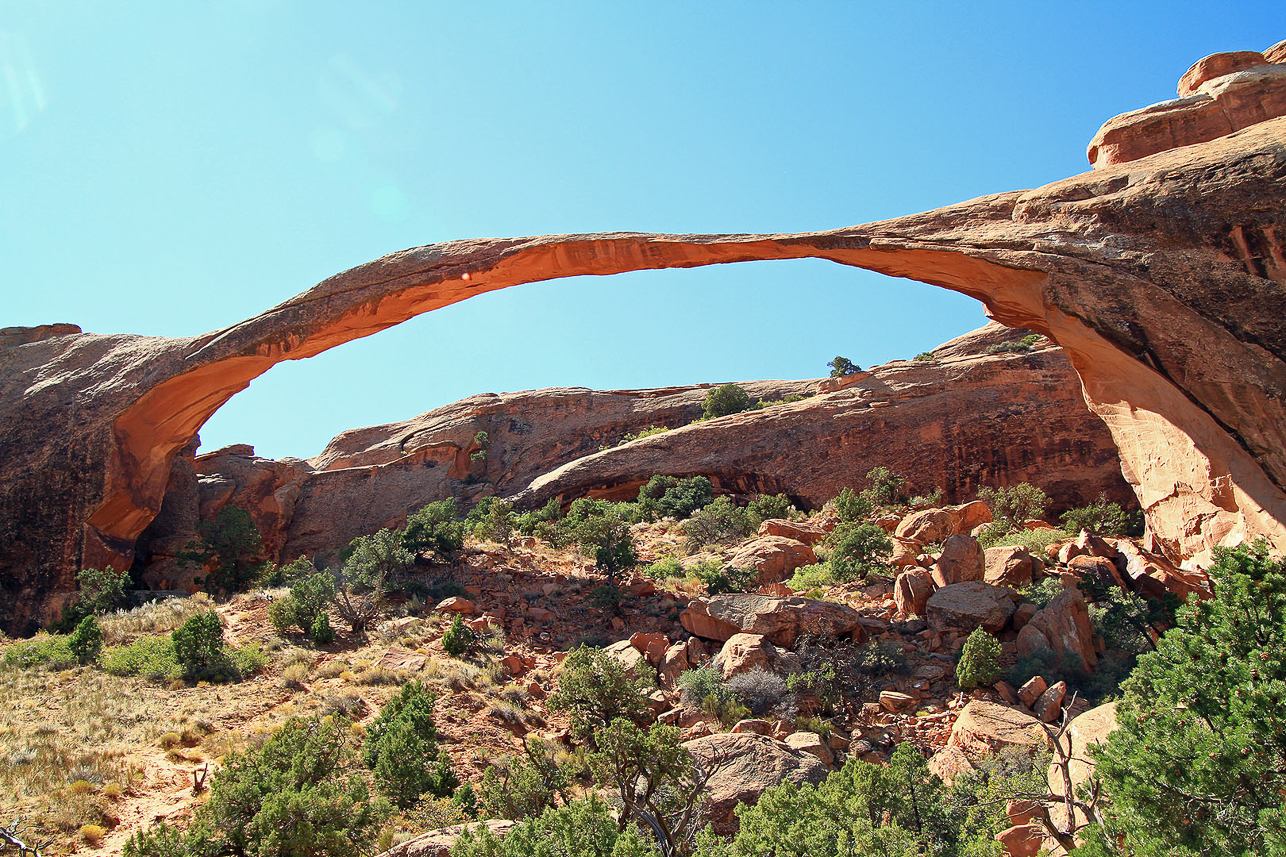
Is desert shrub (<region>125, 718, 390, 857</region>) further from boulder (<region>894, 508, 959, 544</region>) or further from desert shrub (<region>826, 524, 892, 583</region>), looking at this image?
boulder (<region>894, 508, 959, 544</region>)

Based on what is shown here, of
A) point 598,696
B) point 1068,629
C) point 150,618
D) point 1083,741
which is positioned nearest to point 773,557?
point 1068,629

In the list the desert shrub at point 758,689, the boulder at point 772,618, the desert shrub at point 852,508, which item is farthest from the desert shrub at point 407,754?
the desert shrub at point 852,508

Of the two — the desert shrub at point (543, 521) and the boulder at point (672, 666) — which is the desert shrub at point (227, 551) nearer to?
the desert shrub at point (543, 521)

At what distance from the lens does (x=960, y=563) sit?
40.2ft

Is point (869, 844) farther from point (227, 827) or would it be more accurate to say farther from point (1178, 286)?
point (1178, 286)

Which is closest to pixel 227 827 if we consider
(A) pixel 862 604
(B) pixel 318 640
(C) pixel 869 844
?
(C) pixel 869 844

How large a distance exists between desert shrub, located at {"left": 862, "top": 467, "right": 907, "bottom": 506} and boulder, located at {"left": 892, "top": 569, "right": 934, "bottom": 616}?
7.30 meters

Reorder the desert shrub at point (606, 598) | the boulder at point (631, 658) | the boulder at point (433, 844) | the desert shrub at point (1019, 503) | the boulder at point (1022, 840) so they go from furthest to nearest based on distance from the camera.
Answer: the desert shrub at point (1019, 503)
the desert shrub at point (606, 598)
the boulder at point (631, 658)
the boulder at point (1022, 840)
the boulder at point (433, 844)

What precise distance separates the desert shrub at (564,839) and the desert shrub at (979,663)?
5.66 m

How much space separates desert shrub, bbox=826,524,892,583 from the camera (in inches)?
535

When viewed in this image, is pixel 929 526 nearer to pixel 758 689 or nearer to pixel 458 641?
pixel 758 689

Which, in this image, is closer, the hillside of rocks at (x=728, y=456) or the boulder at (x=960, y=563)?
the boulder at (x=960, y=563)

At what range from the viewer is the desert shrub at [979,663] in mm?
9461

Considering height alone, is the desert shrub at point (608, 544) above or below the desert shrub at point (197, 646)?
below
